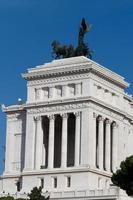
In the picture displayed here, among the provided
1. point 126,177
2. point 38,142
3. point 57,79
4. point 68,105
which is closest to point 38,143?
point 38,142

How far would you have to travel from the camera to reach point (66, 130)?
10781cm

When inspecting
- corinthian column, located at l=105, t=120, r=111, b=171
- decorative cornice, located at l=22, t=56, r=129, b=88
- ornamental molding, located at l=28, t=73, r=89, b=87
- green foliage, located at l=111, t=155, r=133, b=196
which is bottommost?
green foliage, located at l=111, t=155, r=133, b=196

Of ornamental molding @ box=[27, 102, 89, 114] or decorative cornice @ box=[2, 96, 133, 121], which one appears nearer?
decorative cornice @ box=[2, 96, 133, 121]

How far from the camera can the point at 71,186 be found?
4161 inches

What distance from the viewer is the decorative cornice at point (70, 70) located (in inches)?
4262

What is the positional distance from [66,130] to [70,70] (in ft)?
26.5

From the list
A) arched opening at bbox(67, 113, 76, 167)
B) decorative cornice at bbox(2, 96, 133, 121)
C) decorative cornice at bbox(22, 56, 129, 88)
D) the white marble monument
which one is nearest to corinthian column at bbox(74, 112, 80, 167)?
the white marble monument

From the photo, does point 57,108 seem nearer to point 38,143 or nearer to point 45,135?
point 45,135

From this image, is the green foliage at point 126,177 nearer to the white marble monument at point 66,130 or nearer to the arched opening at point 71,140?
the white marble monument at point 66,130

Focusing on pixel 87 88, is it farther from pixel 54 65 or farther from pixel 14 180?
pixel 14 180

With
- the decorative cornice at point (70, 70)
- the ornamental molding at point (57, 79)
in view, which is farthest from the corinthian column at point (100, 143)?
the decorative cornice at point (70, 70)

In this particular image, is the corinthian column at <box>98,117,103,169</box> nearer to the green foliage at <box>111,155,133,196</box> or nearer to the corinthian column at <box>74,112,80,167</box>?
the corinthian column at <box>74,112,80,167</box>

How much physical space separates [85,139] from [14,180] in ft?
43.2

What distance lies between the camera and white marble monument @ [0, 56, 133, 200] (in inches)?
4186
